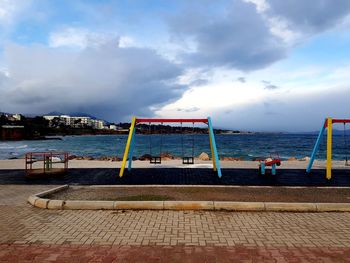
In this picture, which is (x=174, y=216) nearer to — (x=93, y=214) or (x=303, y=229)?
(x=93, y=214)

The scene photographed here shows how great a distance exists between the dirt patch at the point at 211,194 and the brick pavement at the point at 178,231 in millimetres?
1074

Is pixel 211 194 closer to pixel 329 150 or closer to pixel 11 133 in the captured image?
pixel 329 150

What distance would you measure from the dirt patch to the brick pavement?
3.52 feet

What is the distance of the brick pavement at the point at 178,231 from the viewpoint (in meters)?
4.80

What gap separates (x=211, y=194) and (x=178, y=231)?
303 centimetres

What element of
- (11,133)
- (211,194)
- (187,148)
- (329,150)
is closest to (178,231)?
(211,194)

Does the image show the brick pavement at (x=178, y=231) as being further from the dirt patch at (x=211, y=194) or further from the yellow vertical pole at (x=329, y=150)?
the yellow vertical pole at (x=329, y=150)

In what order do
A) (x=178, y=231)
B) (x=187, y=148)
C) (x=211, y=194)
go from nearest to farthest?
(x=178, y=231) → (x=211, y=194) → (x=187, y=148)

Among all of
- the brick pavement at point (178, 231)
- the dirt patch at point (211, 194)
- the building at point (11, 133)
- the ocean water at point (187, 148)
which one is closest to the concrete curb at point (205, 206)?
the brick pavement at point (178, 231)

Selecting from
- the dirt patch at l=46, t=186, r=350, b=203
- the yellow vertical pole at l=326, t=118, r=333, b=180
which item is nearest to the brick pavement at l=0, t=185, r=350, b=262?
the dirt patch at l=46, t=186, r=350, b=203

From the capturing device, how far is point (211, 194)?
8.38 metres

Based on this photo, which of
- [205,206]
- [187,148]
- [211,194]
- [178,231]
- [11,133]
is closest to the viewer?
[178,231]

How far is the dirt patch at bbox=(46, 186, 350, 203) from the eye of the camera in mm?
7812

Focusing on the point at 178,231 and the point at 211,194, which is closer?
the point at 178,231
